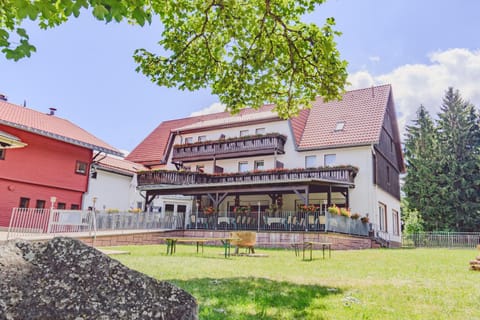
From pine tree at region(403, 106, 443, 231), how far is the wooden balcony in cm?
1878

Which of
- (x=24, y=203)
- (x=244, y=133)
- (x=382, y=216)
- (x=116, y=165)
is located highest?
(x=244, y=133)

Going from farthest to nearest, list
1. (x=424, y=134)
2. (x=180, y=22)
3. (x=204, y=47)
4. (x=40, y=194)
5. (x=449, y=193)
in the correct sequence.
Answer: (x=424, y=134) → (x=449, y=193) → (x=40, y=194) → (x=204, y=47) → (x=180, y=22)

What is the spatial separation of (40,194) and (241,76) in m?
18.5

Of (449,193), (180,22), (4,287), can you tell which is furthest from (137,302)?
(449,193)

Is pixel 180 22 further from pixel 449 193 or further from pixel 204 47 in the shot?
pixel 449 193

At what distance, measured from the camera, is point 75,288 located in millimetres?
1480

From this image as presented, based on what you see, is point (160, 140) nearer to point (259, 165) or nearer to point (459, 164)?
point (259, 165)

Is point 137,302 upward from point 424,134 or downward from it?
downward

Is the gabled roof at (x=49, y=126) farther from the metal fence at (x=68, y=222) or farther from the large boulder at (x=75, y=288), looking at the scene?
the large boulder at (x=75, y=288)

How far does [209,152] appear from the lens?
105ft

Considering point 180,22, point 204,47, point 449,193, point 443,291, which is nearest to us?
point 443,291

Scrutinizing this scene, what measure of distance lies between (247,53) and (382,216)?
2241 cm

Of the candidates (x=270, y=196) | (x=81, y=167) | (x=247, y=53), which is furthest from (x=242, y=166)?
(x=247, y=53)

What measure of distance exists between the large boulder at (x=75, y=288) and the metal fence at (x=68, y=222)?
16.5 metres
